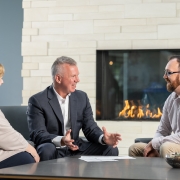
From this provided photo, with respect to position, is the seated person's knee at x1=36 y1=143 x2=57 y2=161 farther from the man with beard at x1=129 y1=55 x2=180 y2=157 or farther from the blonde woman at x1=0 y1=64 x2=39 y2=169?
the man with beard at x1=129 y1=55 x2=180 y2=157

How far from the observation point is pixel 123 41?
16.6ft

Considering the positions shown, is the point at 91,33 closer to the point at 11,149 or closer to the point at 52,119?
the point at 52,119

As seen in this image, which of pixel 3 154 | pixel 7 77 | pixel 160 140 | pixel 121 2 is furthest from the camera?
pixel 7 77

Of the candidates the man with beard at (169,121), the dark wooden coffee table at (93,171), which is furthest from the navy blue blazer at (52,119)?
the dark wooden coffee table at (93,171)

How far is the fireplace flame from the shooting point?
16.7 ft

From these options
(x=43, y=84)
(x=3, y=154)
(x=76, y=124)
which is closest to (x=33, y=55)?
(x=43, y=84)

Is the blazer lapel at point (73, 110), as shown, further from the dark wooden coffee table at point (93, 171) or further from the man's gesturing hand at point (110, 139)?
the dark wooden coffee table at point (93, 171)

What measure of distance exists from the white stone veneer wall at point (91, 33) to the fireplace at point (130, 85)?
0.27ft

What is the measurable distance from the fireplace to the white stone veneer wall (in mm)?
84

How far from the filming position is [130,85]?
16.8 ft

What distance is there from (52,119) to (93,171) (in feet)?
4.22

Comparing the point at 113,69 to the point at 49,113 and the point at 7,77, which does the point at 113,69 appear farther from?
the point at 49,113

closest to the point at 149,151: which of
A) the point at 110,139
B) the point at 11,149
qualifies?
the point at 110,139

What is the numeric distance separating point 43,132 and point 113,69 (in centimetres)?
201
